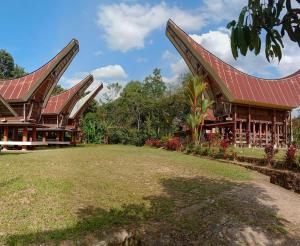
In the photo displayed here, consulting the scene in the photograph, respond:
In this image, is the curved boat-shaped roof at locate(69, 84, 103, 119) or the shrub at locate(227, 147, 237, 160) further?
the curved boat-shaped roof at locate(69, 84, 103, 119)

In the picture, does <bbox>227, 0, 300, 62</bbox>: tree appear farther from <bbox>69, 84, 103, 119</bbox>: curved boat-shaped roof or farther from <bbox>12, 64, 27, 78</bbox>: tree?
<bbox>12, 64, 27, 78</bbox>: tree

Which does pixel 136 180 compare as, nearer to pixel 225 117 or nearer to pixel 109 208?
pixel 109 208

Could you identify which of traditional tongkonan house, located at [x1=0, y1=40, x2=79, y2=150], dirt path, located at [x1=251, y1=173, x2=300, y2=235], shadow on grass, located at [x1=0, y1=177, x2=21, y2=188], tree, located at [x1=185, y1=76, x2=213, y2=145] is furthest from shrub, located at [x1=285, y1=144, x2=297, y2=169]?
traditional tongkonan house, located at [x1=0, y1=40, x2=79, y2=150]

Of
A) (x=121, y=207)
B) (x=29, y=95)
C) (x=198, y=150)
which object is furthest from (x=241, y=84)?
(x=121, y=207)

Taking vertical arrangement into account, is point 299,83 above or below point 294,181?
above

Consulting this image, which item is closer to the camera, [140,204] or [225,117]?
[140,204]

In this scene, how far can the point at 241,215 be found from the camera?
20.8 ft

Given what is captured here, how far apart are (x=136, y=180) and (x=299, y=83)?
71.2ft

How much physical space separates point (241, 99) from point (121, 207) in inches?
619

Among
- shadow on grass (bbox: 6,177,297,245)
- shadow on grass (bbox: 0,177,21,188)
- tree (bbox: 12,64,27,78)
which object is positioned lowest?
shadow on grass (bbox: 6,177,297,245)

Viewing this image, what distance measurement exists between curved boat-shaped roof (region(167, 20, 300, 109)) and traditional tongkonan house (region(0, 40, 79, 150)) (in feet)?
26.8

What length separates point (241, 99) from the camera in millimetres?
20438

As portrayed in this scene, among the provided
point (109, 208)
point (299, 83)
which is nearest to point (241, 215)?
point (109, 208)

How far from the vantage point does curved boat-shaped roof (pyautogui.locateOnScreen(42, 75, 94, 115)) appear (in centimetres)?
2923
